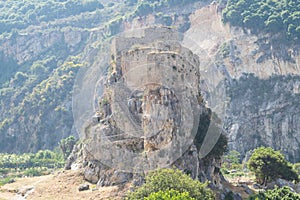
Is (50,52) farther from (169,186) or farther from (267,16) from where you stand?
(169,186)

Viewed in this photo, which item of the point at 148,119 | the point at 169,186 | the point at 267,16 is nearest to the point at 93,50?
the point at 267,16

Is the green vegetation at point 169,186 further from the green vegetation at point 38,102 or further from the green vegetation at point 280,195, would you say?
the green vegetation at point 38,102

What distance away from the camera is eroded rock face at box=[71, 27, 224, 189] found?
37.9 m

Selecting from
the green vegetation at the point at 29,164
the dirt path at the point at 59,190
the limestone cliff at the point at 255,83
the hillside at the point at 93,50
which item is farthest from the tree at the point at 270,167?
the limestone cliff at the point at 255,83

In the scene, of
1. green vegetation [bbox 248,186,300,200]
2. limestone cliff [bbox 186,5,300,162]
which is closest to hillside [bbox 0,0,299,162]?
limestone cliff [bbox 186,5,300,162]

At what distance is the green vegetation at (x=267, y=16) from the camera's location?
9059 centimetres

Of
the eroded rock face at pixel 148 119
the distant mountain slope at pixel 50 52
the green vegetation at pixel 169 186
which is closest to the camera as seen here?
the green vegetation at pixel 169 186

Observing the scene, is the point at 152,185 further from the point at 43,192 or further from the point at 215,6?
the point at 215,6

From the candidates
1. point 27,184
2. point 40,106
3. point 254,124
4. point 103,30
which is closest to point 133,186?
point 27,184

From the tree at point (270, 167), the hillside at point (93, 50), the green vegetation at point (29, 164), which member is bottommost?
the green vegetation at point (29, 164)

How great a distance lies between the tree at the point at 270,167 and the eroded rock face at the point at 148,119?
5.79 m

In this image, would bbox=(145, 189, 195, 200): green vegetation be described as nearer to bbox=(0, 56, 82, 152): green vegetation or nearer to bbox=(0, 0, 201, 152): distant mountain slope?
bbox=(0, 0, 201, 152): distant mountain slope

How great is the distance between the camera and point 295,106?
85.0 m

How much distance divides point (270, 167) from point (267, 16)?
178 ft
